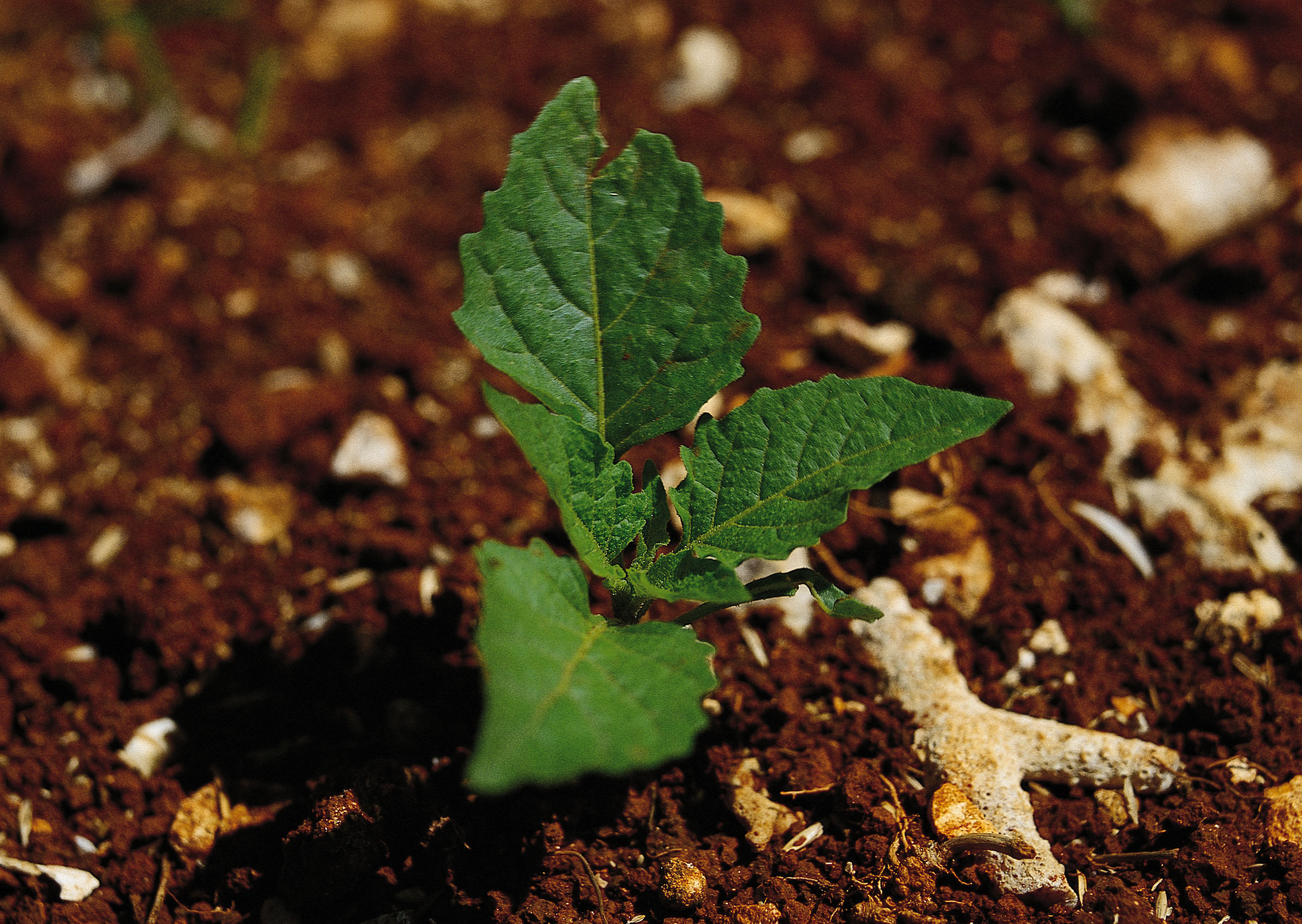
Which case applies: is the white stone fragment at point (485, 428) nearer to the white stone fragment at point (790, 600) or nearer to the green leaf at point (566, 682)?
the white stone fragment at point (790, 600)

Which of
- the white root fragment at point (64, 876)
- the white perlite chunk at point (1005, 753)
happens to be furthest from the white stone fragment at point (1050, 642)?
the white root fragment at point (64, 876)

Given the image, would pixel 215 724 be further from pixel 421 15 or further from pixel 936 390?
pixel 421 15

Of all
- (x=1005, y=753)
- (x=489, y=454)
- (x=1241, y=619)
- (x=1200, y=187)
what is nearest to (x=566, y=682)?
(x=1005, y=753)

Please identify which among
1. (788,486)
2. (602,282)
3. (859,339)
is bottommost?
(859,339)

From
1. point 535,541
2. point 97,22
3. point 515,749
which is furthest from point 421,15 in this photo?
point 515,749

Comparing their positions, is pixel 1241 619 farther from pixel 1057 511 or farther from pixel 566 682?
pixel 566 682
